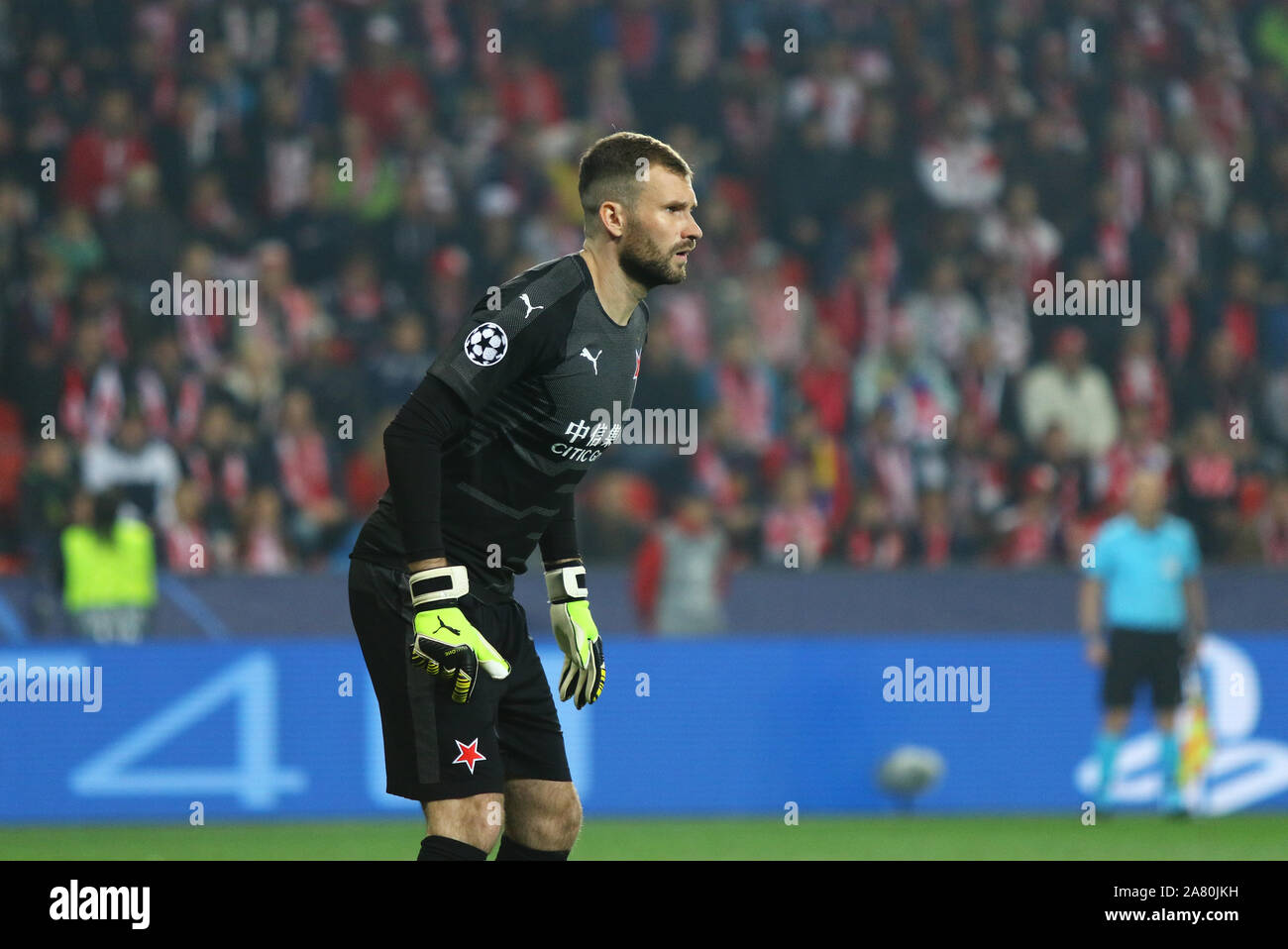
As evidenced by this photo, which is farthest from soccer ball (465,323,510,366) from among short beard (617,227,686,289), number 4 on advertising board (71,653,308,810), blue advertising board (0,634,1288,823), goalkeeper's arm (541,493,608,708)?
number 4 on advertising board (71,653,308,810)

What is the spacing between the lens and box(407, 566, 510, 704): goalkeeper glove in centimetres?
457

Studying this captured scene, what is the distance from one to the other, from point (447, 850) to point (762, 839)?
5789 mm

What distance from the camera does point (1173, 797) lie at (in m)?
11.1

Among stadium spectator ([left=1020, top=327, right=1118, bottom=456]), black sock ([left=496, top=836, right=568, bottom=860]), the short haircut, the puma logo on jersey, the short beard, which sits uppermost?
stadium spectator ([left=1020, top=327, right=1118, bottom=456])

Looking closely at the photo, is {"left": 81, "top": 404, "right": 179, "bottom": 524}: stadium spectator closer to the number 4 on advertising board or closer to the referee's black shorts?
the number 4 on advertising board

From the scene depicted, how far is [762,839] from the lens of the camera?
10.2 m

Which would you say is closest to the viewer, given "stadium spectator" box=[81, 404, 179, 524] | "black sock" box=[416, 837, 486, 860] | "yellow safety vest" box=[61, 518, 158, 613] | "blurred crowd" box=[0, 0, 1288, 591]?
"black sock" box=[416, 837, 486, 860]

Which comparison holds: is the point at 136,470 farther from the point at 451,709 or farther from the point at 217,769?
the point at 451,709

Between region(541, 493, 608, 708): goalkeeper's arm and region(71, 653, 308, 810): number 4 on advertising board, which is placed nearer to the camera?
region(541, 493, 608, 708): goalkeeper's arm

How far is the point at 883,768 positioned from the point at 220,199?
6.56 m

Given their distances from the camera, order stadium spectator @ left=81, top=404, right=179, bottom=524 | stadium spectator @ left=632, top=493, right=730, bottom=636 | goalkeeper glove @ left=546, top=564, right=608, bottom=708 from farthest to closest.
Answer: stadium spectator @ left=632, top=493, right=730, bottom=636, stadium spectator @ left=81, top=404, right=179, bottom=524, goalkeeper glove @ left=546, top=564, right=608, bottom=708

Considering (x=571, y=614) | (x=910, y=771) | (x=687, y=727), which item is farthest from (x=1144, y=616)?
(x=571, y=614)

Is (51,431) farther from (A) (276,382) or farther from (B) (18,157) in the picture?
(B) (18,157)

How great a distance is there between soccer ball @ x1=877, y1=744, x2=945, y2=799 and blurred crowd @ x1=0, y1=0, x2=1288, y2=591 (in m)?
1.78
